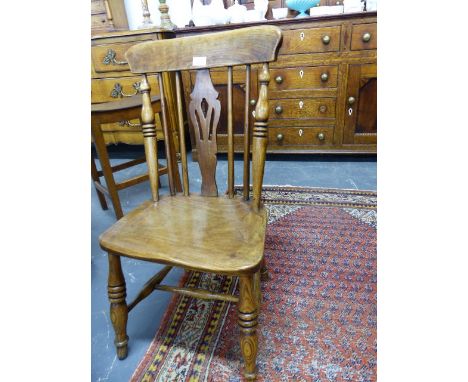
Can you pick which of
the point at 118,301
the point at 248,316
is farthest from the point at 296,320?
the point at 118,301

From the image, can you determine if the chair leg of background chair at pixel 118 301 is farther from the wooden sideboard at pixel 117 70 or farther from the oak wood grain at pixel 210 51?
the wooden sideboard at pixel 117 70

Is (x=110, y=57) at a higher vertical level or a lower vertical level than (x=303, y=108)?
higher

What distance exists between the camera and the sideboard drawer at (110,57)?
2.35 metres

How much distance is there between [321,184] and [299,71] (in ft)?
2.95

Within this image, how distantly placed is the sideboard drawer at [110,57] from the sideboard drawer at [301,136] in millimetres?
1340

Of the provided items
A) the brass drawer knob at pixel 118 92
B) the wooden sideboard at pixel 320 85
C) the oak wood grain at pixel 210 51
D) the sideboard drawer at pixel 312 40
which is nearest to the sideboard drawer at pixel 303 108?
the wooden sideboard at pixel 320 85

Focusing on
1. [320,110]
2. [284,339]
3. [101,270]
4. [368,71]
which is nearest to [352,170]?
[320,110]

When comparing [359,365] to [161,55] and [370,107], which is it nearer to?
[161,55]

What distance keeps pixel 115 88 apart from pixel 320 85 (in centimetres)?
168

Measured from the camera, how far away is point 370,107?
7.60ft

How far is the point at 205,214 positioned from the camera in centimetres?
101

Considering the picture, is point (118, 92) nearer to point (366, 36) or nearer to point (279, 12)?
point (279, 12)

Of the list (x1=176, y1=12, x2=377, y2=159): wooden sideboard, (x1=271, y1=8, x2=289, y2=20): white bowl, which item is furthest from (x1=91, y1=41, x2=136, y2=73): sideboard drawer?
(x1=271, y1=8, x2=289, y2=20): white bowl

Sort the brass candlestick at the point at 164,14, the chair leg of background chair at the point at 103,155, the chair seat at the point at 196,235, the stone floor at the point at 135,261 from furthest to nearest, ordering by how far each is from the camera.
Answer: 1. the brass candlestick at the point at 164,14
2. the chair leg of background chair at the point at 103,155
3. the stone floor at the point at 135,261
4. the chair seat at the point at 196,235
